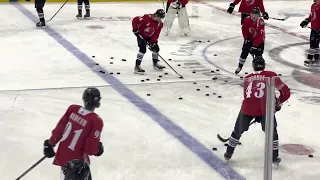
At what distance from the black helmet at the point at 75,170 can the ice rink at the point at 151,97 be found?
79cm

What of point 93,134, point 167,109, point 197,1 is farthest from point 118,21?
point 93,134

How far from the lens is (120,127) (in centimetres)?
424

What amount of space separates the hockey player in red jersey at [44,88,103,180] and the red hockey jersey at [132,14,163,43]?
3.26 meters

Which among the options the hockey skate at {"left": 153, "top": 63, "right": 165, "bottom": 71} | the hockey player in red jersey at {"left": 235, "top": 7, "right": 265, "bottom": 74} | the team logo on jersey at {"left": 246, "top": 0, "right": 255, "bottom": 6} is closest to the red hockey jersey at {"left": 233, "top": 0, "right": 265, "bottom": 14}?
the team logo on jersey at {"left": 246, "top": 0, "right": 255, "bottom": 6}

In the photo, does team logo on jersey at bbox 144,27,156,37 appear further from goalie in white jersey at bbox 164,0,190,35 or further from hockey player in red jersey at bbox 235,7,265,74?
goalie in white jersey at bbox 164,0,190,35

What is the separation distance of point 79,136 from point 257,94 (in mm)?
913

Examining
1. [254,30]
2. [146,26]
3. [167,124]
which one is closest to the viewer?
[167,124]

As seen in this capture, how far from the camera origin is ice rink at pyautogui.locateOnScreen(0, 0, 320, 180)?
3514 millimetres

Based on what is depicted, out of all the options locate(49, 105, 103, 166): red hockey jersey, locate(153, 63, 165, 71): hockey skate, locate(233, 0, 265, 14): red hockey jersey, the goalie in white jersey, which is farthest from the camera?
the goalie in white jersey

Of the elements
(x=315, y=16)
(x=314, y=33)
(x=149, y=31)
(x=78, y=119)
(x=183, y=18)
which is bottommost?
(x=183, y=18)

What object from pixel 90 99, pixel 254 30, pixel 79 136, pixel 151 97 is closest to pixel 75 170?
pixel 79 136

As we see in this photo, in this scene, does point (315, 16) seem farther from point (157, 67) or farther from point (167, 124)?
point (167, 124)

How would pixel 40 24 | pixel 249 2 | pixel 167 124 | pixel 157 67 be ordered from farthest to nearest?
pixel 40 24 < pixel 249 2 < pixel 157 67 < pixel 167 124

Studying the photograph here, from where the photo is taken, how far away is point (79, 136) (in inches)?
99.6
